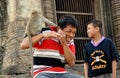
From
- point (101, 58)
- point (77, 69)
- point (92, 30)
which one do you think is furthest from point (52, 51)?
point (77, 69)

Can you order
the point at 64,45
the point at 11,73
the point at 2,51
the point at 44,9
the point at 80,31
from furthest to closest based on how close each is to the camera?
the point at 80,31, the point at 44,9, the point at 2,51, the point at 11,73, the point at 64,45

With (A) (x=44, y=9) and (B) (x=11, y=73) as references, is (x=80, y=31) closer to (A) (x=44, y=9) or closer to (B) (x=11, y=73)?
(A) (x=44, y=9)

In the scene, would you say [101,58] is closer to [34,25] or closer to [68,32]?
[68,32]

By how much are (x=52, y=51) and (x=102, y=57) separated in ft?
5.36

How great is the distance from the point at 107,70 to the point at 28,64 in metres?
2.25

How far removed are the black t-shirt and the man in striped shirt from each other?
1.44m

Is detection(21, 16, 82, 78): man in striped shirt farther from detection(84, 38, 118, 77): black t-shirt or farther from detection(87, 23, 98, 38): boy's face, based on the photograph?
detection(87, 23, 98, 38): boy's face

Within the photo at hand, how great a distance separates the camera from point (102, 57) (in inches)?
214

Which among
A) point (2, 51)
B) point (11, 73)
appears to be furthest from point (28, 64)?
point (2, 51)

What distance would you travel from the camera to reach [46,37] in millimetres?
3926

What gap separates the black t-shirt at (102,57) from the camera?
5.43 m

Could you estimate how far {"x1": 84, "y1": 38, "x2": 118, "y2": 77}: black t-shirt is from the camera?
5.43m

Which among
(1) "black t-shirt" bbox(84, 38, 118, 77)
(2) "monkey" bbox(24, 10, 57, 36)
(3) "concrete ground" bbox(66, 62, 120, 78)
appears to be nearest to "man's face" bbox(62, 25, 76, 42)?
(2) "monkey" bbox(24, 10, 57, 36)

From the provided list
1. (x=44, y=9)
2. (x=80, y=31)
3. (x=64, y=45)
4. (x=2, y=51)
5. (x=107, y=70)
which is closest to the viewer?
(x=64, y=45)
